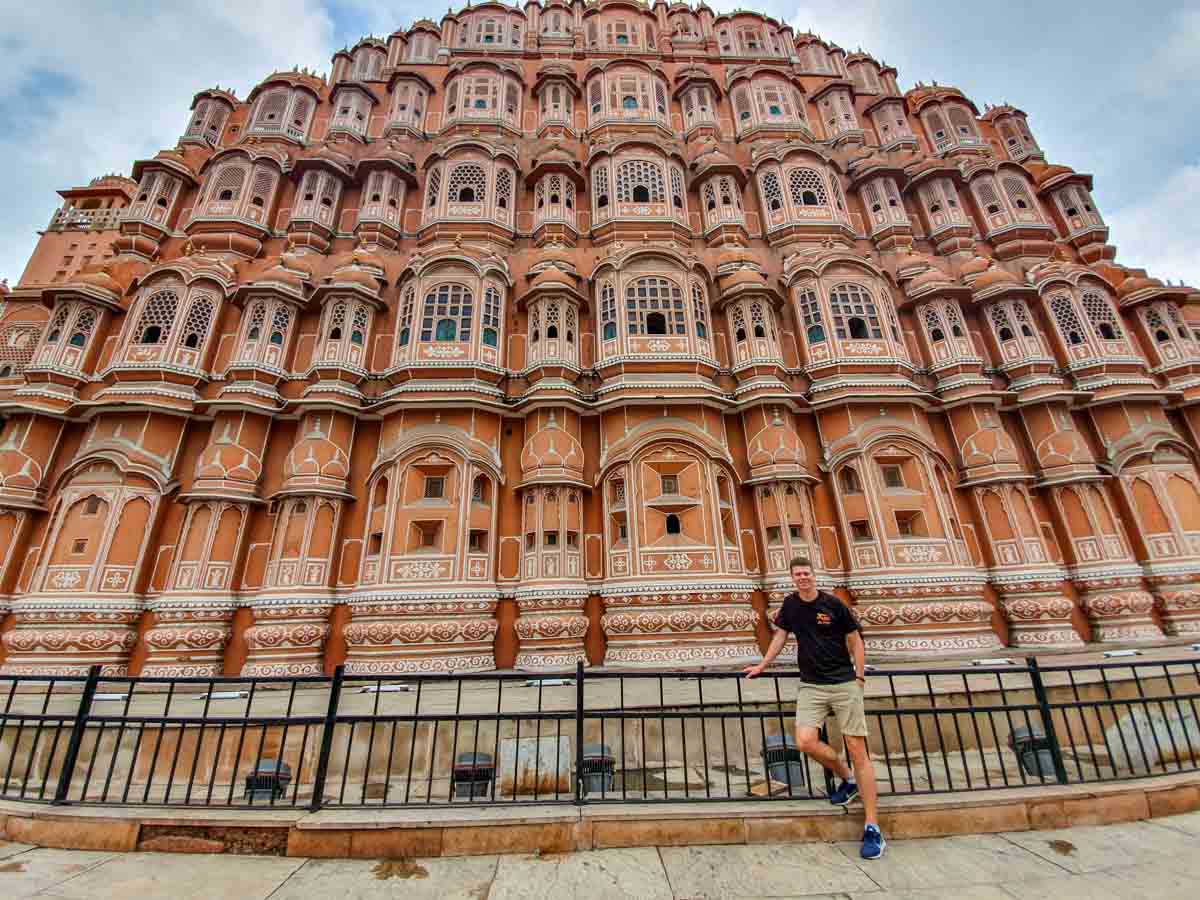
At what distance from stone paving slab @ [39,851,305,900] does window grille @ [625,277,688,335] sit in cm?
1292

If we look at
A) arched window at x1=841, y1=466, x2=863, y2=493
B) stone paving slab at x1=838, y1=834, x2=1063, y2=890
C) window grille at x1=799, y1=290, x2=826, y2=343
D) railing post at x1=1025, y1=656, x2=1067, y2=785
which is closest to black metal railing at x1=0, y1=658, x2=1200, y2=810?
railing post at x1=1025, y1=656, x2=1067, y2=785

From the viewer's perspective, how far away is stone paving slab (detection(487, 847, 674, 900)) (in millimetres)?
3600

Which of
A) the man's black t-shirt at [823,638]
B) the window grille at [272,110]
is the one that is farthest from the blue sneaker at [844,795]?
the window grille at [272,110]

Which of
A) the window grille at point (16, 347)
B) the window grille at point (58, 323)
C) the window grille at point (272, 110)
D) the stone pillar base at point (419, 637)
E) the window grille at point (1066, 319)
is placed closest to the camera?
the stone pillar base at point (419, 637)

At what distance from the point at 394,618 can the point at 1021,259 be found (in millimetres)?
22856

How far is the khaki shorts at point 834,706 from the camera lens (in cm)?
445

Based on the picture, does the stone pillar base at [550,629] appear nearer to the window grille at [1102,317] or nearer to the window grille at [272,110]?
the window grille at [1102,317]

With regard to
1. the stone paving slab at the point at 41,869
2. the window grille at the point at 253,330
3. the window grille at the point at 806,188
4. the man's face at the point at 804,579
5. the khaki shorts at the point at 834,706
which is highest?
the window grille at the point at 806,188

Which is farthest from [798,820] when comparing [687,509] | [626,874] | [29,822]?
[687,509]

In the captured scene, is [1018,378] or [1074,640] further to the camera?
[1018,378]

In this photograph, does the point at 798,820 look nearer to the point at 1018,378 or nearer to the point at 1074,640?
the point at 1074,640

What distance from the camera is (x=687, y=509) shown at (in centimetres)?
1283

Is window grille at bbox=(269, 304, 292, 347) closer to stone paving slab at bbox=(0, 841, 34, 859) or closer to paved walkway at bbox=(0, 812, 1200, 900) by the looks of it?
stone paving slab at bbox=(0, 841, 34, 859)

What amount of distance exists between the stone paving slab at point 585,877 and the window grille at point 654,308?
12431 millimetres
